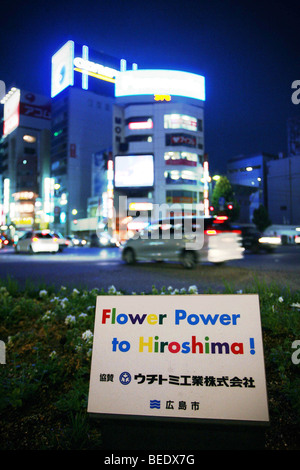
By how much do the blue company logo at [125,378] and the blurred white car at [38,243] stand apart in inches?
777

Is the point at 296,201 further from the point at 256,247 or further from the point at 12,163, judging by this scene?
the point at 12,163

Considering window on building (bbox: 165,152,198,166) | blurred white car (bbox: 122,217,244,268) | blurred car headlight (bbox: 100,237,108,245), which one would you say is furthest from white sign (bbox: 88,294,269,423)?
window on building (bbox: 165,152,198,166)

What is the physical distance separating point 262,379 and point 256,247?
1673 centimetres

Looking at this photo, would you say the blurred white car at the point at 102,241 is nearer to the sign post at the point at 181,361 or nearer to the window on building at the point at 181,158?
the window on building at the point at 181,158

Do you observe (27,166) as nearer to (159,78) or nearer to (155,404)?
(159,78)

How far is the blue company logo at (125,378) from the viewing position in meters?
1.84


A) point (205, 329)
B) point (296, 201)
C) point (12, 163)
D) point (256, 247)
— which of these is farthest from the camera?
point (12, 163)

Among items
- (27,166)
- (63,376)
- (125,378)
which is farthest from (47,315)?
(27,166)

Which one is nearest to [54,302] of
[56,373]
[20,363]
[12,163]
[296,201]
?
[20,363]

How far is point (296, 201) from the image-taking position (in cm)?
5912

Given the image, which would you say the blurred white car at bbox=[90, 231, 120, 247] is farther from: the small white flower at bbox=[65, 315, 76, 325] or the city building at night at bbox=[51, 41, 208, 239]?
the small white flower at bbox=[65, 315, 76, 325]

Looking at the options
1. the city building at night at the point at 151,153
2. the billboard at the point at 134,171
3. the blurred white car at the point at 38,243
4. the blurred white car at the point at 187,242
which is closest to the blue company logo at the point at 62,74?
the blurred white car at the point at 187,242
